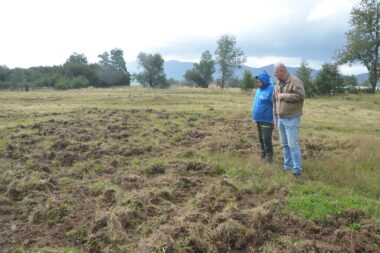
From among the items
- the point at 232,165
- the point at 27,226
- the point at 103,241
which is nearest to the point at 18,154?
the point at 27,226

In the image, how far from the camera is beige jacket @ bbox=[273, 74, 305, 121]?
19.1 feet

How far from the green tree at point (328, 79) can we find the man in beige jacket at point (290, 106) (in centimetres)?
3925

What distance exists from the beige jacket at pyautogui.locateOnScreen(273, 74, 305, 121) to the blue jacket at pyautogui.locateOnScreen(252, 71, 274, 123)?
647mm

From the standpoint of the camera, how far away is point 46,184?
19.0ft

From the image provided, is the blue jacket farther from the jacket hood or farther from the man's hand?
the man's hand

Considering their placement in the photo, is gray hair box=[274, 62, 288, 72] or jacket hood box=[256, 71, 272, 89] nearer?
gray hair box=[274, 62, 288, 72]

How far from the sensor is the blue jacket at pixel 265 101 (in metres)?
6.77

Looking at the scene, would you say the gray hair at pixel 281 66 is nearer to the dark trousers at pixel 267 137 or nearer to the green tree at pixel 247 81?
the dark trousers at pixel 267 137

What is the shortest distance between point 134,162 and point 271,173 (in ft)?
11.9

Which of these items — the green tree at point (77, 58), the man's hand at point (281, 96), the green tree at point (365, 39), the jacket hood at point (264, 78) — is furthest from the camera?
the green tree at point (77, 58)

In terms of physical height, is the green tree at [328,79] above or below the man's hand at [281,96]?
above

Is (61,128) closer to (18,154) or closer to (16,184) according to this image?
(18,154)

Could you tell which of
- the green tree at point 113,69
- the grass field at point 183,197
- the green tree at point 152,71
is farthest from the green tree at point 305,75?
the green tree at point 113,69

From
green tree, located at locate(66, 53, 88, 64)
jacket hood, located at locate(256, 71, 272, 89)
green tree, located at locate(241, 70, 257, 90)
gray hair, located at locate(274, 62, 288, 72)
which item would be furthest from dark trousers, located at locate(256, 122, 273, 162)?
green tree, located at locate(66, 53, 88, 64)
